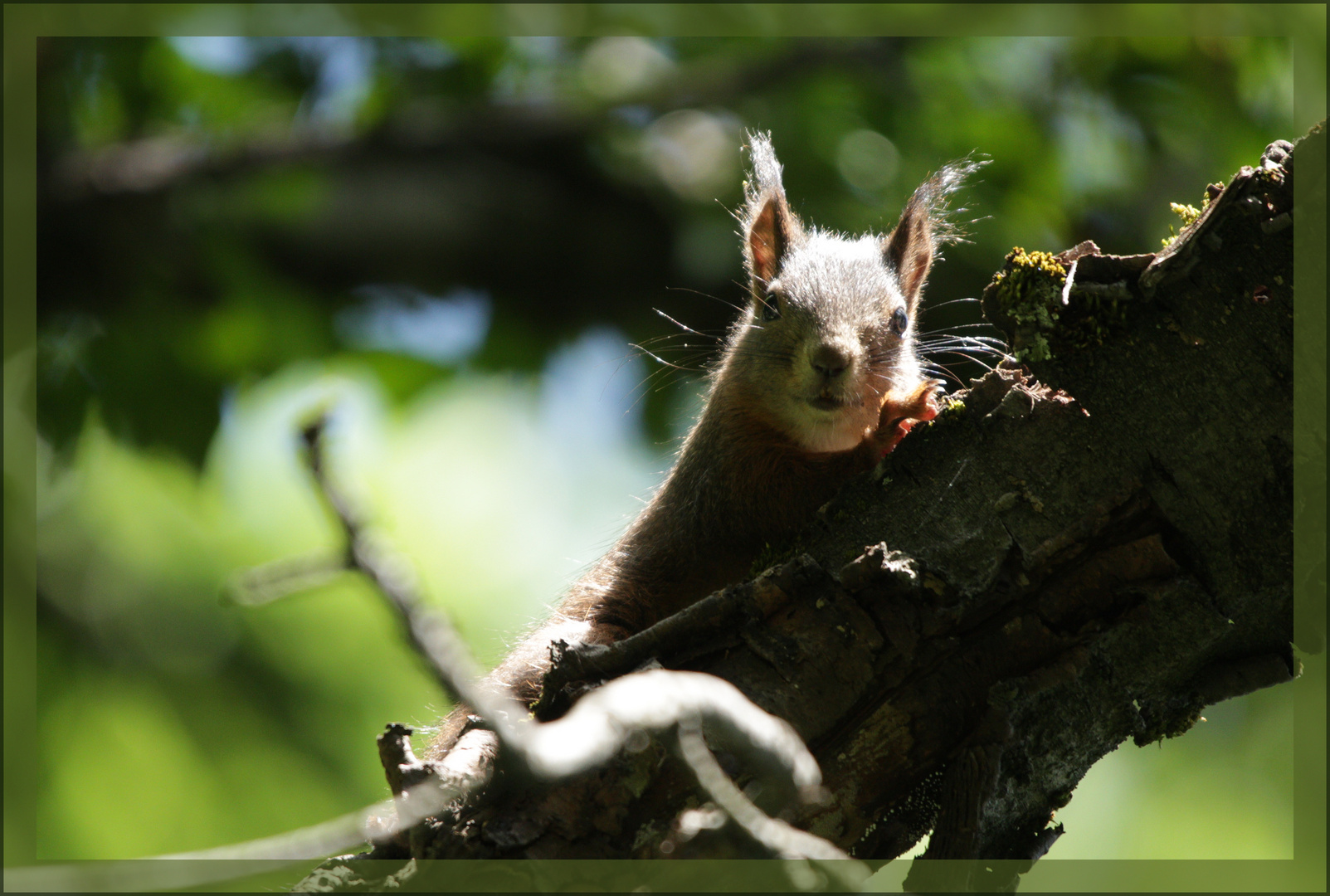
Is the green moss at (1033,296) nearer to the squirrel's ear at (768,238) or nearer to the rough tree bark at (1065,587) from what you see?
the rough tree bark at (1065,587)

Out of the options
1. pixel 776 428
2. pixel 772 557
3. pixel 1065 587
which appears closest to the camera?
pixel 1065 587

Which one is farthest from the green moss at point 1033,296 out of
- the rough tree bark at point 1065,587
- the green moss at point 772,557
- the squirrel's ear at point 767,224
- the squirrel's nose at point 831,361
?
the squirrel's ear at point 767,224

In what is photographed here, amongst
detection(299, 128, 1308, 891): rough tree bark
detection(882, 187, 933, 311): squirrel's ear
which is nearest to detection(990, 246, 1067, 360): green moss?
detection(299, 128, 1308, 891): rough tree bark

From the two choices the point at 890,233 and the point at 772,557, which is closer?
the point at 772,557

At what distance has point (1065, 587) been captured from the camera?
210 centimetres

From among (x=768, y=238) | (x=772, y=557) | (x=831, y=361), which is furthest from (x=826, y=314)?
(x=772, y=557)

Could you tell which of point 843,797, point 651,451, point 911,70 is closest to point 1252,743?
point 651,451

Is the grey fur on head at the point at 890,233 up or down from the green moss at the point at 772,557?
up

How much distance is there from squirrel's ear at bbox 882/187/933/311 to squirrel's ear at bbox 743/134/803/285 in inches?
14.7

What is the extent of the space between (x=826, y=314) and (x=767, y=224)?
767 millimetres

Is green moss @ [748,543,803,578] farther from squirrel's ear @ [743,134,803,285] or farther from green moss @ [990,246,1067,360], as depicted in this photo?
squirrel's ear @ [743,134,803,285]

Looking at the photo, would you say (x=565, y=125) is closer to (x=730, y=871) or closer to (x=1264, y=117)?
(x=1264, y=117)

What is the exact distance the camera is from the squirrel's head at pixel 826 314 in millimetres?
3195

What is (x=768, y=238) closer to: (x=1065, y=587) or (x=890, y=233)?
(x=890, y=233)
